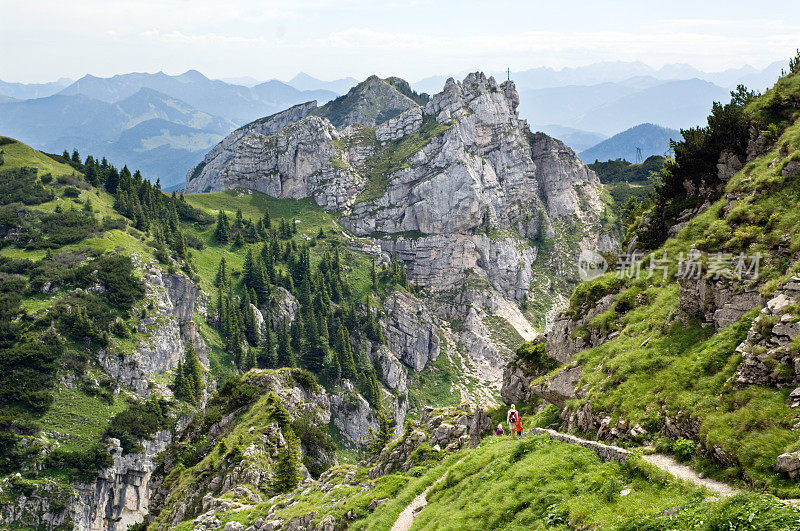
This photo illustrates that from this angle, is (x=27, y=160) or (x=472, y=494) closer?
(x=472, y=494)

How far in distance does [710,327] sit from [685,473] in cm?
925

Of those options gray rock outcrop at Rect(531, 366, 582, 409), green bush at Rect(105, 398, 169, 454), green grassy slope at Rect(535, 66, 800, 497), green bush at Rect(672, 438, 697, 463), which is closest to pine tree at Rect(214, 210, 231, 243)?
green bush at Rect(105, 398, 169, 454)

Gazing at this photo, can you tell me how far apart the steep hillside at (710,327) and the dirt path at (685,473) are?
1.22ft

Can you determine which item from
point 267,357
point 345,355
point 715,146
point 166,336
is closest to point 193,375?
point 166,336

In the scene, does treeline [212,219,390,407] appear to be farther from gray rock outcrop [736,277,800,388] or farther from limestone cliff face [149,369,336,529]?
gray rock outcrop [736,277,800,388]

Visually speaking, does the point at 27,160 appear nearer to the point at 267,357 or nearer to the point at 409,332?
the point at 267,357

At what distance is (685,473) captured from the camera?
1936cm

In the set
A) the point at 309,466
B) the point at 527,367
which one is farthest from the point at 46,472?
the point at 527,367

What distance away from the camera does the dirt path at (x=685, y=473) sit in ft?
57.7

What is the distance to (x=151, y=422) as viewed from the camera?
304ft

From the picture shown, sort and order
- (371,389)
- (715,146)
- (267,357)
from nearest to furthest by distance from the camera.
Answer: (715,146) < (267,357) < (371,389)

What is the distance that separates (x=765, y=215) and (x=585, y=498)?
64.4ft

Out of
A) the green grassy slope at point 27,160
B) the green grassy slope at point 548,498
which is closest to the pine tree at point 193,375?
the green grassy slope at point 27,160

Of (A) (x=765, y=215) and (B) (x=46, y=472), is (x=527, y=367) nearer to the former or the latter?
(A) (x=765, y=215)
